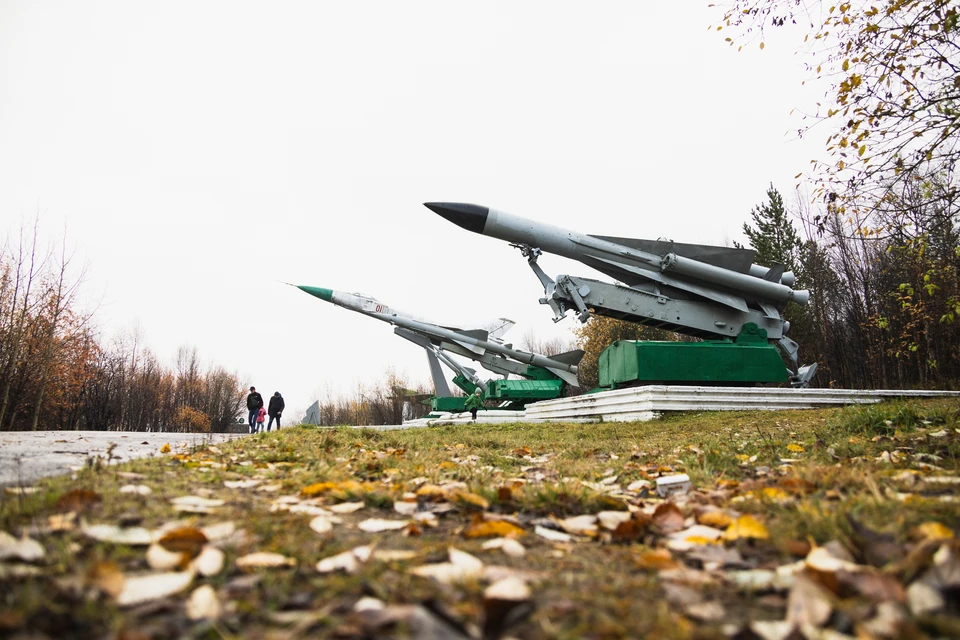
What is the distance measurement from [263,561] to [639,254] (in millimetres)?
13013

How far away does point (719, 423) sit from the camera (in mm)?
8812

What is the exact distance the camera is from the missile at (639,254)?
13492mm

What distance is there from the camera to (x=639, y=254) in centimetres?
1357

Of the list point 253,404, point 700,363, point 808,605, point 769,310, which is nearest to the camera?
point 808,605

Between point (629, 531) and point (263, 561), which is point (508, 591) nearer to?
point (263, 561)

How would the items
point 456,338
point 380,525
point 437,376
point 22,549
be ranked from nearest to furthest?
1. point 22,549
2. point 380,525
3. point 456,338
4. point 437,376

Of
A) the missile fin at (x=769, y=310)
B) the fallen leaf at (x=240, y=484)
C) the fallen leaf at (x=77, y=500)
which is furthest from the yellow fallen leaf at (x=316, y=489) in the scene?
the missile fin at (x=769, y=310)

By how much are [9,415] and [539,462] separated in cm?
2933

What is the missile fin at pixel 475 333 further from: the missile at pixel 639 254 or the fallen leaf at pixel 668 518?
the fallen leaf at pixel 668 518

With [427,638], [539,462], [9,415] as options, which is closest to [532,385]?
[539,462]

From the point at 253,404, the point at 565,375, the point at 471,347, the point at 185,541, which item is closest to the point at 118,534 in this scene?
the point at 185,541

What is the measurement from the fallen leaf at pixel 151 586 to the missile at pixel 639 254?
40.9ft

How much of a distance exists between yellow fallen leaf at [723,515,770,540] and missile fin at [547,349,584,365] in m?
21.5

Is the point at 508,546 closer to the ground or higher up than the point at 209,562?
closer to the ground
